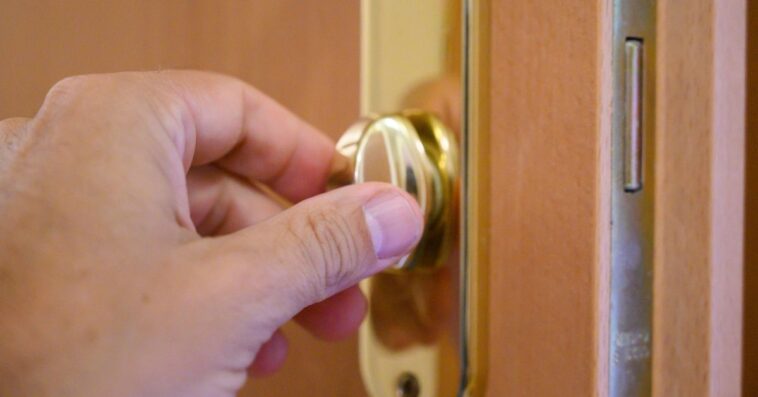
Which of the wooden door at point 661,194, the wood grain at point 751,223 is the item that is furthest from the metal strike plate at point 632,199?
the wood grain at point 751,223

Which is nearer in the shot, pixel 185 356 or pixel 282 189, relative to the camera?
pixel 185 356

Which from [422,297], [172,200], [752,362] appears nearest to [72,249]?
[172,200]

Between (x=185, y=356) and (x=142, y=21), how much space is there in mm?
177

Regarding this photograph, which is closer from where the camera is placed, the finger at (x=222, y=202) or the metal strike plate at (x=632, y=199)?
the metal strike plate at (x=632, y=199)

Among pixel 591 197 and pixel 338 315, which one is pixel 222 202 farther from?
pixel 591 197

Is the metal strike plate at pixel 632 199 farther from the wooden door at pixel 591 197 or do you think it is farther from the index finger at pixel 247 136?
the index finger at pixel 247 136

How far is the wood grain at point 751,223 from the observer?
29 cm

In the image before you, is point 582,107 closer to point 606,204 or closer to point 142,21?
point 606,204

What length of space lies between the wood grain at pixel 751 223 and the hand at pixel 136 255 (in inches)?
6.4

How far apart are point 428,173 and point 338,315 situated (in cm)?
8

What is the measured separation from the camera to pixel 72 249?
0.20 m

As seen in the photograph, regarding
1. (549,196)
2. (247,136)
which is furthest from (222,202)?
(549,196)

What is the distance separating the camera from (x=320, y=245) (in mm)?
216

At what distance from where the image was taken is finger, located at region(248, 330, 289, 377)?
0.97 ft
